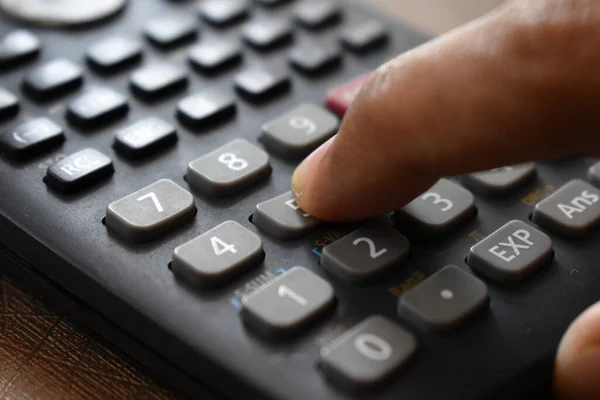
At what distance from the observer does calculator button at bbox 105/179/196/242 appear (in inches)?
10.5

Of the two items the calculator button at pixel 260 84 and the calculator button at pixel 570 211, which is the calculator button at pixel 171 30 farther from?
the calculator button at pixel 570 211

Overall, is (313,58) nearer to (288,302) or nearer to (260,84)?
(260,84)

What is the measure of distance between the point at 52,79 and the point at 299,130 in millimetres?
108

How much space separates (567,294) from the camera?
0.86ft

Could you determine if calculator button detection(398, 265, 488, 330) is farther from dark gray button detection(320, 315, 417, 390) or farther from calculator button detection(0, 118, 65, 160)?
calculator button detection(0, 118, 65, 160)

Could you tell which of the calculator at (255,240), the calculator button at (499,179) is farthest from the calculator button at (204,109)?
the calculator button at (499,179)

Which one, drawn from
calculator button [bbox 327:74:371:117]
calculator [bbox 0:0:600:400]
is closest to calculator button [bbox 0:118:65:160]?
calculator [bbox 0:0:600:400]

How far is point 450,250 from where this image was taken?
0.91 ft

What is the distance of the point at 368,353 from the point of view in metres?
0.23

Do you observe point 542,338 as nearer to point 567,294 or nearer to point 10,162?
point 567,294

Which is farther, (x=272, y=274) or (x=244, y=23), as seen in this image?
(x=244, y=23)

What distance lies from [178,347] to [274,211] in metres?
0.06

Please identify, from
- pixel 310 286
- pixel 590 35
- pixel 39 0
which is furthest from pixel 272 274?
pixel 39 0

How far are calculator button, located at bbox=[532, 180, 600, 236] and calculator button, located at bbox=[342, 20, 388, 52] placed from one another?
0.14m
